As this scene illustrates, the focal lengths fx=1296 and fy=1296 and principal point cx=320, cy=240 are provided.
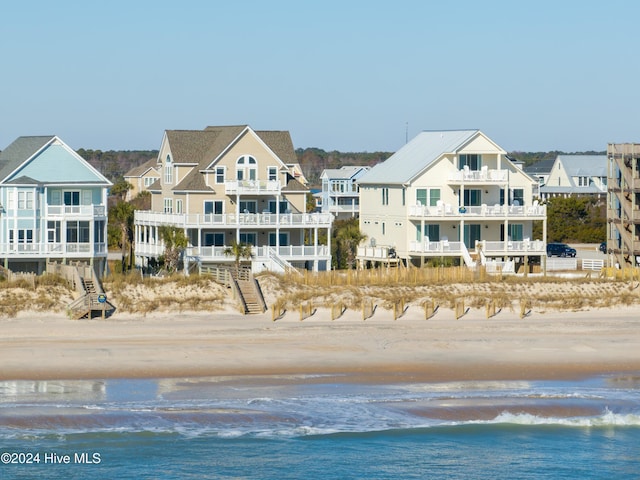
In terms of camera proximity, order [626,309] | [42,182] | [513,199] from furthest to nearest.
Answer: [513,199], [42,182], [626,309]

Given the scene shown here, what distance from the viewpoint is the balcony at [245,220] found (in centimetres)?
6303

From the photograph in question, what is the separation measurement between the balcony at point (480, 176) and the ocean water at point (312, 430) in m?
25.6

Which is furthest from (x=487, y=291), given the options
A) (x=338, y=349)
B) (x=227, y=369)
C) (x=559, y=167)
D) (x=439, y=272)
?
(x=559, y=167)

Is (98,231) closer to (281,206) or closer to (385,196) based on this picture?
(281,206)

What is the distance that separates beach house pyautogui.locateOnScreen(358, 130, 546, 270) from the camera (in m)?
64.9

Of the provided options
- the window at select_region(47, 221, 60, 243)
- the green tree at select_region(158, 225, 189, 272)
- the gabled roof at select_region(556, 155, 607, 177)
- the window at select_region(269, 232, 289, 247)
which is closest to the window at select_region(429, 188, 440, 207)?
the window at select_region(269, 232, 289, 247)

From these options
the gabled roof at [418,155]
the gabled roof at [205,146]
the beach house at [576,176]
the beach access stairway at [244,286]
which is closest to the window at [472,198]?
the gabled roof at [418,155]

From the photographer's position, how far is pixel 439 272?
56.7 m

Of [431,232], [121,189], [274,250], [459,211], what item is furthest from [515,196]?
[121,189]

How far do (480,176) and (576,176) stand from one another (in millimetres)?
69103

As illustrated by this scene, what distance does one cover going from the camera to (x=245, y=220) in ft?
209

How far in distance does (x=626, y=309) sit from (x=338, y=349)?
1521cm

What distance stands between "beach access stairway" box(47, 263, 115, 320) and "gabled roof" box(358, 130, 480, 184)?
775 inches

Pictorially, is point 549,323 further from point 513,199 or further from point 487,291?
point 513,199
